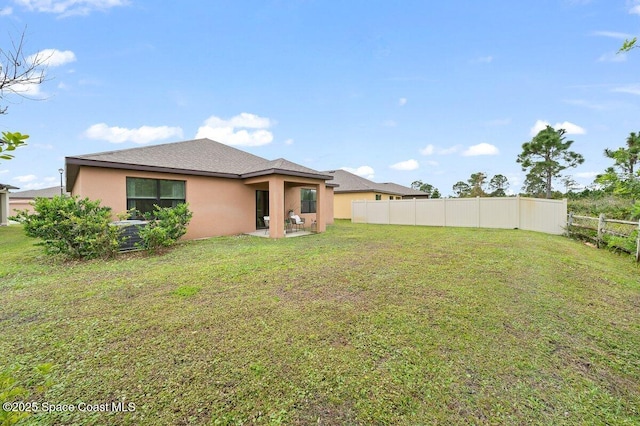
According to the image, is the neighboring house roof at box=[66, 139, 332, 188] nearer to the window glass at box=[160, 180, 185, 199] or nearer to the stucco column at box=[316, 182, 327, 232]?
the window glass at box=[160, 180, 185, 199]

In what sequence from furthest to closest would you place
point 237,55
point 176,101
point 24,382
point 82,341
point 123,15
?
point 176,101, point 237,55, point 123,15, point 82,341, point 24,382

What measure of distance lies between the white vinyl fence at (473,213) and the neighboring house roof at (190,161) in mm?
7231

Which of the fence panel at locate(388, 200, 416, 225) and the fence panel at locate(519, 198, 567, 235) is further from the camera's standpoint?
the fence panel at locate(388, 200, 416, 225)

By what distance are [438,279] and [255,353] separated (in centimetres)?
388

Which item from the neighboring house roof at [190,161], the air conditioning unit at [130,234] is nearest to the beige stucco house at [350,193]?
the neighboring house roof at [190,161]

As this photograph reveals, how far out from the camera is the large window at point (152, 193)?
990 cm

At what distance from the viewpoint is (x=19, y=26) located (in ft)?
9.80

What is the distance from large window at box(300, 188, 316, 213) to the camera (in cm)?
1605

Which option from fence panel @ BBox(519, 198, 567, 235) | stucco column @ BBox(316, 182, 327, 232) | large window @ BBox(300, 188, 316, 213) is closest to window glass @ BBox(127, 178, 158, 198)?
stucco column @ BBox(316, 182, 327, 232)

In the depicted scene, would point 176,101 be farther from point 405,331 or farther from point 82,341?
point 405,331

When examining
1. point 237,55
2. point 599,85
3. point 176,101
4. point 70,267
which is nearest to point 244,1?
point 237,55

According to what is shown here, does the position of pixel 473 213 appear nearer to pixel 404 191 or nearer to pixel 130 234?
pixel 404 191

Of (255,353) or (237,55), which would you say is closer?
(255,353)

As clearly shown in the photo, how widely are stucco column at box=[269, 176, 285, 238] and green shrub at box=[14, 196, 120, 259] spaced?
5374mm
